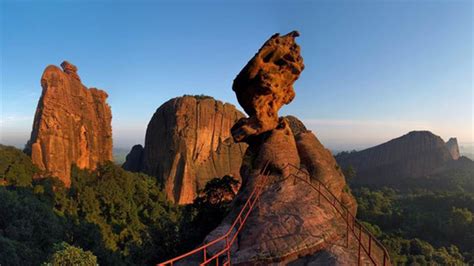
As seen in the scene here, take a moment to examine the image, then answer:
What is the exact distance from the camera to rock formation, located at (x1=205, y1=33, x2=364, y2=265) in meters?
6.26

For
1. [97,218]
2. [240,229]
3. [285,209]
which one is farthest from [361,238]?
[97,218]

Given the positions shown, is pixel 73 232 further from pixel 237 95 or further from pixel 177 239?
pixel 237 95

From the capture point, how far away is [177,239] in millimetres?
11430

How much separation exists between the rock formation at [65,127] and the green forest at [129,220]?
6.39 ft

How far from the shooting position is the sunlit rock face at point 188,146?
4933cm

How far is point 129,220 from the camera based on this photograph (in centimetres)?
3462

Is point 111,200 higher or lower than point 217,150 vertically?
lower

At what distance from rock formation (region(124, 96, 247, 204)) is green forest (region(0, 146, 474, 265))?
3701 mm

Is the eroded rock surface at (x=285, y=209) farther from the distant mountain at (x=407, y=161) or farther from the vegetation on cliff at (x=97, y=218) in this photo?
the distant mountain at (x=407, y=161)

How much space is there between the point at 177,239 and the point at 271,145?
5.24m

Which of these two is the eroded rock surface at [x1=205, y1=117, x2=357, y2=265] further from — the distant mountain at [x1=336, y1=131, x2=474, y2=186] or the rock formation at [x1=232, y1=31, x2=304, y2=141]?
the distant mountain at [x1=336, y1=131, x2=474, y2=186]

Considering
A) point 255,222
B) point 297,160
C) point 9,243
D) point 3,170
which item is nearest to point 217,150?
point 3,170

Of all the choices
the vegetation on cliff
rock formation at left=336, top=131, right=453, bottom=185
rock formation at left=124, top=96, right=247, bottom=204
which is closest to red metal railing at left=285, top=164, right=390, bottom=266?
the vegetation on cliff

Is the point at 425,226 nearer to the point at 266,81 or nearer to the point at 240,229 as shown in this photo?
the point at 266,81
